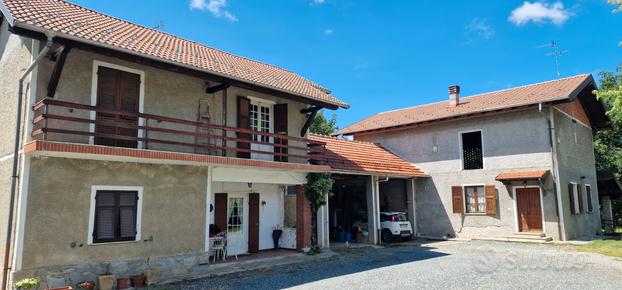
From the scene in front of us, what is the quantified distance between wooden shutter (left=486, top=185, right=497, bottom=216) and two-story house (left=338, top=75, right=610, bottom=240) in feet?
0.13

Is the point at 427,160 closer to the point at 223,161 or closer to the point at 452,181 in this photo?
the point at 452,181

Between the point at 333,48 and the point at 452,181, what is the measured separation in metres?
8.50

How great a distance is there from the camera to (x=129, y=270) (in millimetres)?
10016

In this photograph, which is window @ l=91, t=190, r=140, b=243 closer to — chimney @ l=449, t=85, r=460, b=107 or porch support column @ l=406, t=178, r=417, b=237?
porch support column @ l=406, t=178, r=417, b=237

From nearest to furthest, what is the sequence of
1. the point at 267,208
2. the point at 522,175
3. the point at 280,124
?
the point at 280,124 → the point at 267,208 → the point at 522,175

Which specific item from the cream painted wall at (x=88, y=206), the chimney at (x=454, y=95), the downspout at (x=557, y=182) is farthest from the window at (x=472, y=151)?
the cream painted wall at (x=88, y=206)

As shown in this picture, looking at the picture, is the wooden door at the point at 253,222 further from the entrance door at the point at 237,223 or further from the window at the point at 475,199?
the window at the point at 475,199

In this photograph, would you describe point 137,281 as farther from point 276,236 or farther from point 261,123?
point 261,123

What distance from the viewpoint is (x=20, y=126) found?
30.8ft

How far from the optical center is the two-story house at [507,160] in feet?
59.5

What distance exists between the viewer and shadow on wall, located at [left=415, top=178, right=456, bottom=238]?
68.3 feet

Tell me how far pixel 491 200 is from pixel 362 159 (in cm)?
606

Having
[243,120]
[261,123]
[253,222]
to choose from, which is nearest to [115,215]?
[243,120]

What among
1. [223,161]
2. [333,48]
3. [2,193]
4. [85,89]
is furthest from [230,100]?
[333,48]
